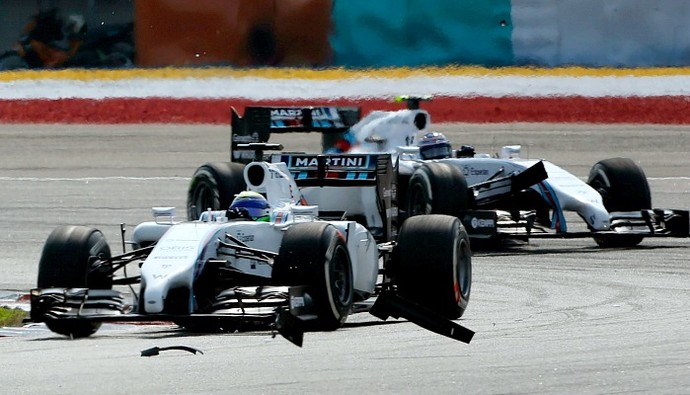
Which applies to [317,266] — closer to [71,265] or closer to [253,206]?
[253,206]

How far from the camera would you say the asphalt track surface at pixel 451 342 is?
8.05 meters

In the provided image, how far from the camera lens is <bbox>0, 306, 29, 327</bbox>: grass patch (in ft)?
37.5

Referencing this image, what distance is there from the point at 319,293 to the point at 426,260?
1.11 meters

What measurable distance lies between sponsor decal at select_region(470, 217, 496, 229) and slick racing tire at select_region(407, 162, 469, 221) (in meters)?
0.25

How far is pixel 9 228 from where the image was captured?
59.9ft

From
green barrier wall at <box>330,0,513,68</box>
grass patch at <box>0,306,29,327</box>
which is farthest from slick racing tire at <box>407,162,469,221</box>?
green barrier wall at <box>330,0,513,68</box>

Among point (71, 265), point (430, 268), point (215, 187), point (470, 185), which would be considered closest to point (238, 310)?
point (71, 265)

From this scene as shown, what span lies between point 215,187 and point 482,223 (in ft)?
9.11

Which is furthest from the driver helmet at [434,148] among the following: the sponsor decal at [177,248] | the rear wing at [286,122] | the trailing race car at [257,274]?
the sponsor decal at [177,248]

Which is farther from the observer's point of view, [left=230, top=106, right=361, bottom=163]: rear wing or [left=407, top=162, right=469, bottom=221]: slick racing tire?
[left=230, top=106, right=361, bottom=163]: rear wing

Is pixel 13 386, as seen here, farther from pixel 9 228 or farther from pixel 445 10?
pixel 445 10

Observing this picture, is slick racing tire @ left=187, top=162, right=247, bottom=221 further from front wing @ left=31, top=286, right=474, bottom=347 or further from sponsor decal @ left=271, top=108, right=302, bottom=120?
front wing @ left=31, top=286, right=474, bottom=347

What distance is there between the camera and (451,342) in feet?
31.6

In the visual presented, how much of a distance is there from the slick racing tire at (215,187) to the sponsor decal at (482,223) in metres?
2.39
